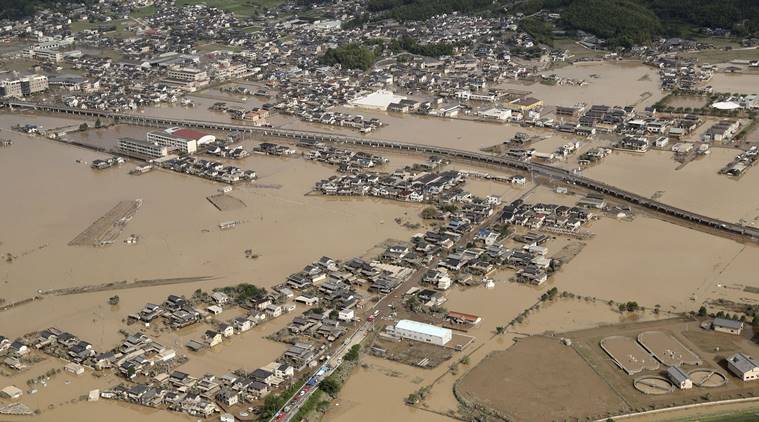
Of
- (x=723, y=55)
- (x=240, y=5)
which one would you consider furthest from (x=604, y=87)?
(x=240, y=5)

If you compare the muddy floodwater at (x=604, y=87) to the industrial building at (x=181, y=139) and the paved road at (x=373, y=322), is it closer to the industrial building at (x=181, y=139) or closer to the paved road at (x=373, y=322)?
the industrial building at (x=181, y=139)

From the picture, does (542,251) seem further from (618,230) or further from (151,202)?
(151,202)

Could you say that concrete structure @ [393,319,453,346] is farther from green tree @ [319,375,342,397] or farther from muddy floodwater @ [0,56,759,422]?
green tree @ [319,375,342,397]

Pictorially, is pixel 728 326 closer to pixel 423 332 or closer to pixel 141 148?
pixel 423 332

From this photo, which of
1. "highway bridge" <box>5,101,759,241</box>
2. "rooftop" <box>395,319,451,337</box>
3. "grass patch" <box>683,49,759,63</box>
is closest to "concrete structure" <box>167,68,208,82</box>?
"highway bridge" <box>5,101,759,241</box>

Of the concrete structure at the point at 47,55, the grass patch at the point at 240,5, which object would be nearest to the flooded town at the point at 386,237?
the concrete structure at the point at 47,55

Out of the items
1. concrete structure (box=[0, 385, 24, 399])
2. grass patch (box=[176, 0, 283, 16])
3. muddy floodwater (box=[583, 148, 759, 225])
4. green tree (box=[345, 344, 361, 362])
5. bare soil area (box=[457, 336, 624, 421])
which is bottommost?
muddy floodwater (box=[583, 148, 759, 225])

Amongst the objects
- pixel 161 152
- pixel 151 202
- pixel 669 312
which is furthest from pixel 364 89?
pixel 669 312

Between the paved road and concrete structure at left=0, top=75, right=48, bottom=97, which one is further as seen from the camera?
concrete structure at left=0, top=75, right=48, bottom=97
